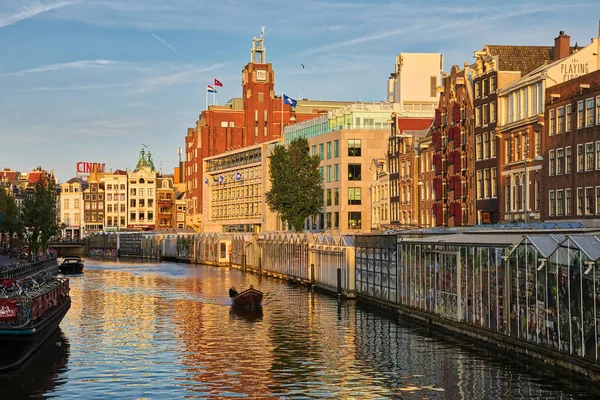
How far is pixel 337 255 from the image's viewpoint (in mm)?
85375

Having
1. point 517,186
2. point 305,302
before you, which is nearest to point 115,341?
point 305,302

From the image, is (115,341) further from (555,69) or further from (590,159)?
(555,69)

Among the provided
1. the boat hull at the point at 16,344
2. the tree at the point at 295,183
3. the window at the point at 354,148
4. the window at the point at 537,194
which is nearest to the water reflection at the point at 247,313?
the boat hull at the point at 16,344

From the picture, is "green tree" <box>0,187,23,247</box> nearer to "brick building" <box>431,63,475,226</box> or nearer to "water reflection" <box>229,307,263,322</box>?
"brick building" <box>431,63,475,226</box>

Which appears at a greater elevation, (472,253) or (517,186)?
(517,186)

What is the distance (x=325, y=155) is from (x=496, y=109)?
7108cm

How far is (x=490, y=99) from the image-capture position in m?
88.1

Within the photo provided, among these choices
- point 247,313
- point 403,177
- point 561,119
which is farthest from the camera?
point 403,177

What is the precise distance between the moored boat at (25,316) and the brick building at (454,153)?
50.8 metres

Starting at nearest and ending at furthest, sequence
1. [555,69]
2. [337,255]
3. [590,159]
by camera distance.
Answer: [590,159] → [555,69] → [337,255]

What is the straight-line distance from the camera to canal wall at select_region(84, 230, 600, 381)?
36.1 metres

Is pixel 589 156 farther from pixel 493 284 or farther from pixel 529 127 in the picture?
pixel 493 284

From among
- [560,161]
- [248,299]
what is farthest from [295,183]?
[560,161]

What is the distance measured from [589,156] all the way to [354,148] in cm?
8162
